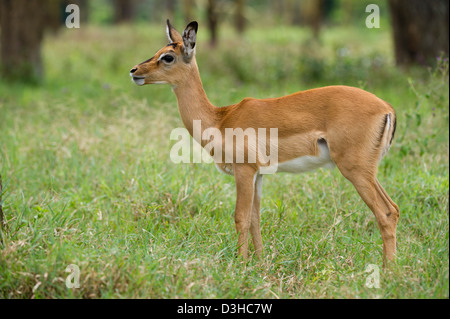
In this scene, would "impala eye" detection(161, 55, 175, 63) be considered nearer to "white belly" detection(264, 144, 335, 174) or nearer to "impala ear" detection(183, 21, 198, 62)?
"impala ear" detection(183, 21, 198, 62)

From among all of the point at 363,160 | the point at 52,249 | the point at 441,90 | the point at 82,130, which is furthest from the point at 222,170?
the point at 441,90

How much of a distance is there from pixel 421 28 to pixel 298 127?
6.75 m

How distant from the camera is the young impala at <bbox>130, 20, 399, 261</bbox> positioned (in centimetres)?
352

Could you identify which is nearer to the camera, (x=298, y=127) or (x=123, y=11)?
(x=298, y=127)

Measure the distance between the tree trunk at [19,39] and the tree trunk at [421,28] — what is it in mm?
6514

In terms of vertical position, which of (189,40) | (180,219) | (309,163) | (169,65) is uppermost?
(189,40)

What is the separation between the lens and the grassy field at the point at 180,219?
316 centimetres

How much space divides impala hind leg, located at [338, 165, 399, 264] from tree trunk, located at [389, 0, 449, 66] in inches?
225

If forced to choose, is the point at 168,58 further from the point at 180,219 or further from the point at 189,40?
the point at 180,219

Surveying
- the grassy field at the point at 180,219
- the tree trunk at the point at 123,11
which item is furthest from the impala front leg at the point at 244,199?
the tree trunk at the point at 123,11

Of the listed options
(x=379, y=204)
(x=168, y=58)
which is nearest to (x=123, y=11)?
(x=168, y=58)

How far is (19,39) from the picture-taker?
10188 mm

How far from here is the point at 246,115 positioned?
12.4ft
